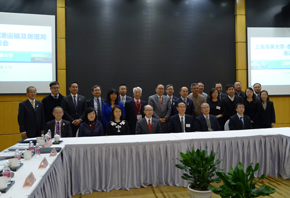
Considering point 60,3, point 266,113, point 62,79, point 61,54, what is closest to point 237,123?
point 266,113

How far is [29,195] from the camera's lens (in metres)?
1.26

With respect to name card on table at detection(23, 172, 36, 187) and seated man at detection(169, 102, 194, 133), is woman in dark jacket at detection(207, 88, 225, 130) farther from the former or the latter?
name card on table at detection(23, 172, 36, 187)

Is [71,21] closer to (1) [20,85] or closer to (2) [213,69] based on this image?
(1) [20,85]

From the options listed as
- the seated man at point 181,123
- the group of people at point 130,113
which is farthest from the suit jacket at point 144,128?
the seated man at point 181,123

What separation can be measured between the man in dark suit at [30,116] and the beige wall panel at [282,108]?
552 centimetres

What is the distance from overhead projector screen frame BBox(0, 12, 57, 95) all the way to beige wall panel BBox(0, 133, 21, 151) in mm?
943

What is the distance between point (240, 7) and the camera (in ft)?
19.1

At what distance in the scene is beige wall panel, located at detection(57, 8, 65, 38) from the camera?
5.11 meters

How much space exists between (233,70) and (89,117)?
414 centimetres

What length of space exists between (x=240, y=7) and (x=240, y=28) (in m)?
0.54

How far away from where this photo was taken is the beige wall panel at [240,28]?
19.0 ft

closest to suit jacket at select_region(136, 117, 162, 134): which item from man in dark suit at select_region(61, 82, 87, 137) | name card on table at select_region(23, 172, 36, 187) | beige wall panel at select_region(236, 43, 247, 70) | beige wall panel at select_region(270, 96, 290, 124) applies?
man in dark suit at select_region(61, 82, 87, 137)

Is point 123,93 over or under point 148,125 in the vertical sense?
over

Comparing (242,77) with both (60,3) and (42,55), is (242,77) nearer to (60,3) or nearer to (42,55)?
(60,3)
